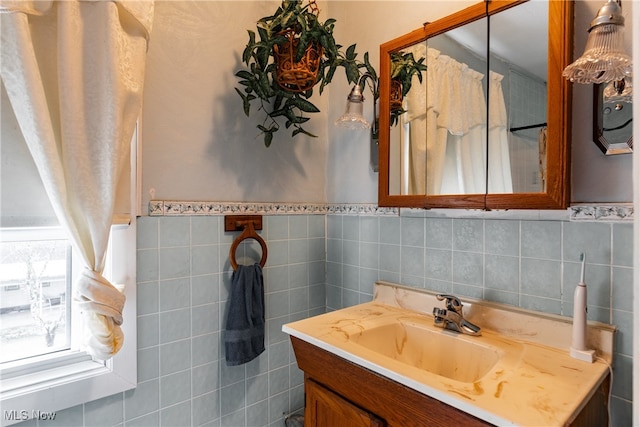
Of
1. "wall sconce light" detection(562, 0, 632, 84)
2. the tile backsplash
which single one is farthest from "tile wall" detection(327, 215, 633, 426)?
"wall sconce light" detection(562, 0, 632, 84)

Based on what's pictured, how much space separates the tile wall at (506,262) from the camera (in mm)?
944

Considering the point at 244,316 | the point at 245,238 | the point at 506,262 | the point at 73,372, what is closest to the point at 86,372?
the point at 73,372

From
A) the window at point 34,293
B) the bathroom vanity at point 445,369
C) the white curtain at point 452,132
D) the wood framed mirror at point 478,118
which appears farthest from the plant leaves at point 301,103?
the window at point 34,293

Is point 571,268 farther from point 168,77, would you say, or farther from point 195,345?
point 168,77

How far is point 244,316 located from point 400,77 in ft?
3.89

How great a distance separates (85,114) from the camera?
103 centimetres

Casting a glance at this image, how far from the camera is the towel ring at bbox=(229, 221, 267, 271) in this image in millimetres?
1460

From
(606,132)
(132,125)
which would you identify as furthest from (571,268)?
(132,125)

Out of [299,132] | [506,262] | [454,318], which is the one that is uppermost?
[299,132]

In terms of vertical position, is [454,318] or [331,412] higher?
[454,318]

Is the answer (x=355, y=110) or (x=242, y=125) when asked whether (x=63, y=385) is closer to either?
(x=242, y=125)

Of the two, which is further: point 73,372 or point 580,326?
point 73,372

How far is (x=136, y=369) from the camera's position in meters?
1.25

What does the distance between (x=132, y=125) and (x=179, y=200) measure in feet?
1.12
